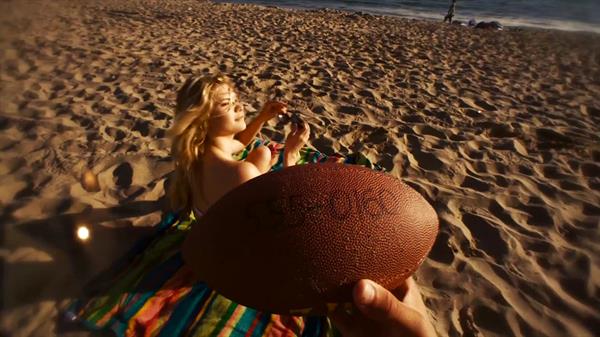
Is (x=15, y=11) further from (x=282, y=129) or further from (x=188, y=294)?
(x=188, y=294)

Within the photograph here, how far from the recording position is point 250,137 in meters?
3.11

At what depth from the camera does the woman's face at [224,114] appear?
2230mm

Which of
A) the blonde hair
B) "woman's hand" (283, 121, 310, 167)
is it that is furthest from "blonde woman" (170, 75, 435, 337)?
"woman's hand" (283, 121, 310, 167)

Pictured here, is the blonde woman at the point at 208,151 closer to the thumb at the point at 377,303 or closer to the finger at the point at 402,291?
the finger at the point at 402,291

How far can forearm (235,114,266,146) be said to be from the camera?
117 inches

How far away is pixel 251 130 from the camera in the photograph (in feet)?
10.1

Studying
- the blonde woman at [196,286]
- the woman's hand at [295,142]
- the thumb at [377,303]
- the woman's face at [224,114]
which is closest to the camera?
the thumb at [377,303]

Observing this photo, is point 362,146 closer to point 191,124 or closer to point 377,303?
point 191,124

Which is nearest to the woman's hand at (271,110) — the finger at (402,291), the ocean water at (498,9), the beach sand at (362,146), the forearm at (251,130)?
the forearm at (251,130)

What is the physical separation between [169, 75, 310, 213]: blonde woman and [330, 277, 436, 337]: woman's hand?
91 cm

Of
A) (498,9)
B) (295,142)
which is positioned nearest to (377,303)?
(295,142)

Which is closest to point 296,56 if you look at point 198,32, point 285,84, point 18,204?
point 285,84

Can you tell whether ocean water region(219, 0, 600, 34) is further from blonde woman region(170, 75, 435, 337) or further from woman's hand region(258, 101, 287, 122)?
blonde woman region(170, 75, 435, 337)

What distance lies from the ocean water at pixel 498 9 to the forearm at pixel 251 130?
59.8 feet
